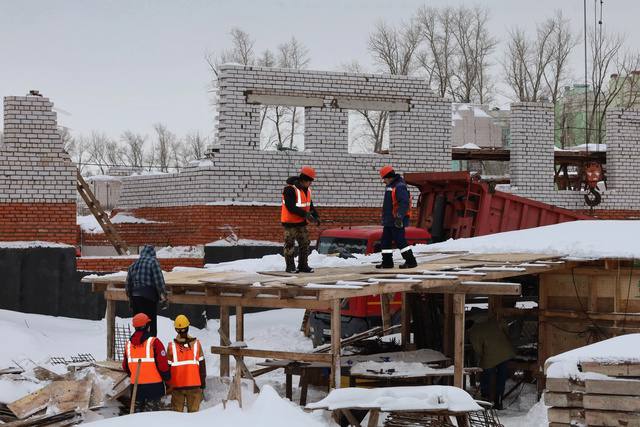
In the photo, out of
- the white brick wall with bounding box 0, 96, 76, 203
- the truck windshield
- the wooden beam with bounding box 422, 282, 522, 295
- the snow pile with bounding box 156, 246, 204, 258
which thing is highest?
the white brick wall with bounding box 0, 96, 76, 203

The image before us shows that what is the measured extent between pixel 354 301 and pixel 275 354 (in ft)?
13.0

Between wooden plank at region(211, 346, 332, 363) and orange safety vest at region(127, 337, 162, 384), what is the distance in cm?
103

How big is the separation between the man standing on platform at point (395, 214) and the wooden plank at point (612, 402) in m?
2.86

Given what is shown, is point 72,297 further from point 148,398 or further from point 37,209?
point 148,398

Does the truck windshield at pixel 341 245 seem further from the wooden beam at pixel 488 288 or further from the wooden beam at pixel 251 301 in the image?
the wooden beam at pixel 251 301

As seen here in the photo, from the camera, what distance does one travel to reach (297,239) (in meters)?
10.8

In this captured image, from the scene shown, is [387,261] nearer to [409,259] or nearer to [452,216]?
[409,259]

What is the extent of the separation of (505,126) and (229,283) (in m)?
32.2

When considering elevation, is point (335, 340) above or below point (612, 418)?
above

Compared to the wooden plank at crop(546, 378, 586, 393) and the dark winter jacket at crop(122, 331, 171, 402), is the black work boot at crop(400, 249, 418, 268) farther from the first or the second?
the dark winter jacket at crop(122, 331, 171, 402)

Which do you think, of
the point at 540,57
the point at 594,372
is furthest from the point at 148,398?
the point at 540,57

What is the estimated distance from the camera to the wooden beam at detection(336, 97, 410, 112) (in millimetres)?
18234

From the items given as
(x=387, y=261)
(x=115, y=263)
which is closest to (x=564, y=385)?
(x=387, y=261)

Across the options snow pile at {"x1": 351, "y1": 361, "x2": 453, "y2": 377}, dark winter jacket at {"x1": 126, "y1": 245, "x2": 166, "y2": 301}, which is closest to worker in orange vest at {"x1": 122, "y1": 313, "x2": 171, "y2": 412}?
dark winter jacket at {"x1": 126, "y1": 245, "x2": 166, "y2": 301}
